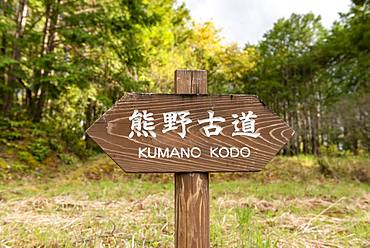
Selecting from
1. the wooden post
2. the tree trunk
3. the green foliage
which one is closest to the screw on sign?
the wooden post

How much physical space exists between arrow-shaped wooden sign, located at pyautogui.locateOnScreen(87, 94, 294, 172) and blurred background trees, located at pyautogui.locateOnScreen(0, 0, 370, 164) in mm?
6100

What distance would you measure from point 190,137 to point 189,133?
0.02 m

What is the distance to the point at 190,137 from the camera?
1.62m

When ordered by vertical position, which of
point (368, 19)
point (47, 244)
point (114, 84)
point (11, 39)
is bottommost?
point (47, 244)

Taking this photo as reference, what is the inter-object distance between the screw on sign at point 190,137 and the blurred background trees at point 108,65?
610 centimetres

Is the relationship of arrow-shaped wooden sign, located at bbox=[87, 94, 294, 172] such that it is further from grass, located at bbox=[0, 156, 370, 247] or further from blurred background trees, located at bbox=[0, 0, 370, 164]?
blurred background trees, located at bbox=[0, 0, 370, 164]

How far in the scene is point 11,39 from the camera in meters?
8.16


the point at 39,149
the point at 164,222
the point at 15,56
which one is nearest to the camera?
the point at 164,222

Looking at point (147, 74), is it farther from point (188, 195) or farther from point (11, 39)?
point (188, 195)

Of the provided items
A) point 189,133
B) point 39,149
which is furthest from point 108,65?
point 189,133

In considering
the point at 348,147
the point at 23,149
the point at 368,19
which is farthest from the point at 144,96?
the point at 348,147

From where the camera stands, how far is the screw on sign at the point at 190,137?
1.57 meters

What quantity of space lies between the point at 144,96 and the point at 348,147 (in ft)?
40.1

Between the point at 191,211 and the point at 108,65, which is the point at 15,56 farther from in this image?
the point at 191,211
